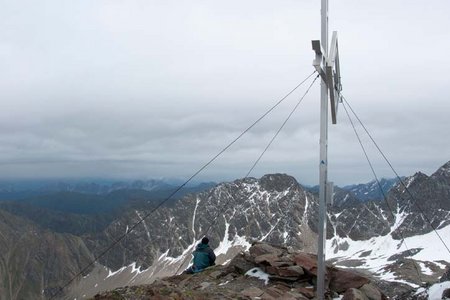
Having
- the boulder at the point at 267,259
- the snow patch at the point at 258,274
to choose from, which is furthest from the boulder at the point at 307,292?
the boulder at the point at 267,259

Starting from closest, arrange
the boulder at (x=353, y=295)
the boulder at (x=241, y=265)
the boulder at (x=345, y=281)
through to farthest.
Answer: the boulder at (x=353, y=295) < the boulder at (x=345, y=281) < the boulder at (x=241, y=265)

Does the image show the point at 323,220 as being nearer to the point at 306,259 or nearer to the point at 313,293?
the point at 313,293

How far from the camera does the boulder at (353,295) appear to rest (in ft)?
63.7

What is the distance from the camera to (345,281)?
21766mm

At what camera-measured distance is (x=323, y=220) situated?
17188mm

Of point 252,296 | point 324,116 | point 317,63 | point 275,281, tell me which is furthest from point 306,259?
point 317,63


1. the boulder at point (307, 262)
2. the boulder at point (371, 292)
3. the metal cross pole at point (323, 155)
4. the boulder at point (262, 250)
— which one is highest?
the metal cross pole at point (323, 155)

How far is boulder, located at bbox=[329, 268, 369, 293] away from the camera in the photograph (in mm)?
21453

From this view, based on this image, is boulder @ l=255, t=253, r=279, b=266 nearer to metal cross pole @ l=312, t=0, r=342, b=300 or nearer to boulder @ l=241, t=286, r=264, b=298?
boulder @ l=241, t=286, r=264, b=298

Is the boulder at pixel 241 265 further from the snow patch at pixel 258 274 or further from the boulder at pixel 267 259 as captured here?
the boulder at pixel 267 259

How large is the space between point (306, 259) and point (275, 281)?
211 centimetres

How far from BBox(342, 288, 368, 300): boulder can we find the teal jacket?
963cm

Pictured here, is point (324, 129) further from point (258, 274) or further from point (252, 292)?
point (258, 274)

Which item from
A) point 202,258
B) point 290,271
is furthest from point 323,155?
point 202,258
